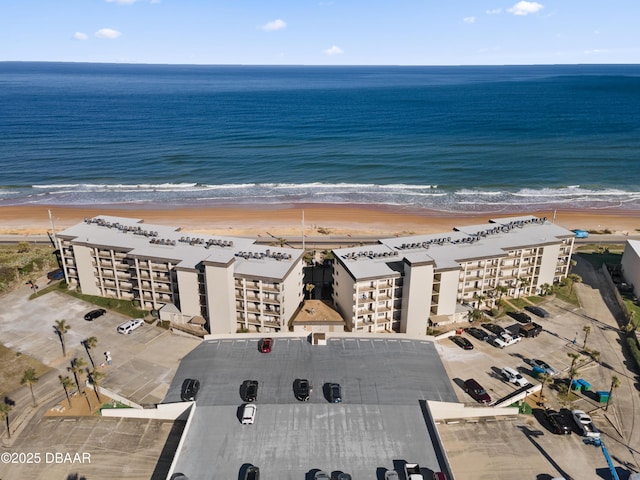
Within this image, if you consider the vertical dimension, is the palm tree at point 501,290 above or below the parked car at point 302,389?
above

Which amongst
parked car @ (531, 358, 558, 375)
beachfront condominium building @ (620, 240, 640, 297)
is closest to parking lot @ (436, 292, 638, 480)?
parked car @ (531, 358, 558, 375)

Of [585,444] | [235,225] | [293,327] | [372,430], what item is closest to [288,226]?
[235,225]

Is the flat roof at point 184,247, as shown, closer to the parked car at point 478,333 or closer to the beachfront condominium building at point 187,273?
the beachfront condominium building at point 187,273

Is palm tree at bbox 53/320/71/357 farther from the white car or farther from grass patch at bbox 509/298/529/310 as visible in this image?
grass patch at bbox 509/298/529/310

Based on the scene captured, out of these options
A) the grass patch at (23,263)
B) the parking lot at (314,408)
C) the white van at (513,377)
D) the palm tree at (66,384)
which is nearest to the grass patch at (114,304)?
the grass patch at (23,263)

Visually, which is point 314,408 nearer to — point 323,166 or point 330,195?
point 330,195
